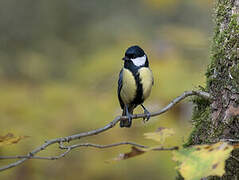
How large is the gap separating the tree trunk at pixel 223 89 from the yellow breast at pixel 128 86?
554 millimetres

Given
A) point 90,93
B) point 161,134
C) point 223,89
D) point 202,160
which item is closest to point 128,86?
point 223,89

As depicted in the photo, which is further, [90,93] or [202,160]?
[90,93]

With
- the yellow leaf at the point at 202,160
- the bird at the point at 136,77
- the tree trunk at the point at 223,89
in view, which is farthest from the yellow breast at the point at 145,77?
the yellow leaf at the point at 202,160

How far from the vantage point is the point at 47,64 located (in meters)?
5.22

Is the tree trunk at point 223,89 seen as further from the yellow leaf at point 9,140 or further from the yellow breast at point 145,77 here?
the yellow leaf at point 9,140

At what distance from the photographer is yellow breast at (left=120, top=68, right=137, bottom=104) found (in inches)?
100

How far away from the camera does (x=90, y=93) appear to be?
414 cm

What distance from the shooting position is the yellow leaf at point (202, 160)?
1.18 meters

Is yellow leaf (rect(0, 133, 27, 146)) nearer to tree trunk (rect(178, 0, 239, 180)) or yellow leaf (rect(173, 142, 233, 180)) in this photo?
yellow leaf (rect(173, 142, 233, 180))

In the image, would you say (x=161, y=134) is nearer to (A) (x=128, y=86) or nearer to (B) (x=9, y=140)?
(B) (x=9, y=140)

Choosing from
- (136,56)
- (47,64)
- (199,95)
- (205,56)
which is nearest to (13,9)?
(47,64)

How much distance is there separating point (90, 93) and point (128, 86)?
1.61 metres

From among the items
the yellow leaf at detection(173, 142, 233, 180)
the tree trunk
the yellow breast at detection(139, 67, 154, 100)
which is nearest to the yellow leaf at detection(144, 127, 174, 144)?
the yellow leaf at detection(173, 142, 233, 180)

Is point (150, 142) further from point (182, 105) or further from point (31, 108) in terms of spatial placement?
point (31, 108)
